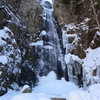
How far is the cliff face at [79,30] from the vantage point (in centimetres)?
1316

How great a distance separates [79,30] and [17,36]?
6909 mm

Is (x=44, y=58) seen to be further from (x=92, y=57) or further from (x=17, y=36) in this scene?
(x=92, y=57)

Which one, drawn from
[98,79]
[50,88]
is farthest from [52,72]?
[98,79]

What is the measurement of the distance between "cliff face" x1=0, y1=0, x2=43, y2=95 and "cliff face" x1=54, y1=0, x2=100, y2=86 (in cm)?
311

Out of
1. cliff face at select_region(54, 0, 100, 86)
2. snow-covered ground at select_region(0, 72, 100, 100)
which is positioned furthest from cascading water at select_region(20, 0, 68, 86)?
cliff face at select_region(54, 0, 100, 86)

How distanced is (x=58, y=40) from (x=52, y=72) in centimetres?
416

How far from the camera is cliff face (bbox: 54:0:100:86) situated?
13.2 m

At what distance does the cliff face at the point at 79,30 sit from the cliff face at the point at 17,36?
10.2 ft

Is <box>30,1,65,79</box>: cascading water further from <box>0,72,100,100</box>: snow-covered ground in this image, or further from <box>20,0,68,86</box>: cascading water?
<box>0,72,100,100</box>: snow-covered ground

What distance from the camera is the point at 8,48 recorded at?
1093cm

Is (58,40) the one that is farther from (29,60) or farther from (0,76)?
(0,76)

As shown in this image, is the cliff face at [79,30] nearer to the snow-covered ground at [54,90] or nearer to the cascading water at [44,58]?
the cascading water at [44,58]

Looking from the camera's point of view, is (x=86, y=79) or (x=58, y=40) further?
(x=58, y=40)

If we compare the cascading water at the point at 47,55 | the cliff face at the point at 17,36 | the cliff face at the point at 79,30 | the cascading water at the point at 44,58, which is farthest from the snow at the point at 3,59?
the cliff face at the point at 79,30
